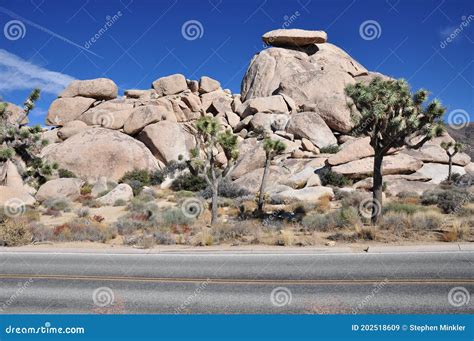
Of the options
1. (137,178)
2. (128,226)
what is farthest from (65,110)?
(128,226)

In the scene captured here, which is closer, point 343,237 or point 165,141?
point 343,237

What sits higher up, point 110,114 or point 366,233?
point 110,114

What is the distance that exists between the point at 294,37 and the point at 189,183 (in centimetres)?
2613

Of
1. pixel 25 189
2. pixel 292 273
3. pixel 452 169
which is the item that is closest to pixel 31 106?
pixel 25 189

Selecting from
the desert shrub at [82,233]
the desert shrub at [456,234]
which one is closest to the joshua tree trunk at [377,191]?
the desert shrub at [456,234]

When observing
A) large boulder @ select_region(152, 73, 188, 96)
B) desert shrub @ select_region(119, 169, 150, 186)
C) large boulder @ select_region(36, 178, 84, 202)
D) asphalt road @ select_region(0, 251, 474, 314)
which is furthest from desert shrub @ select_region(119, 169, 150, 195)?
large boulder @ select_region(152, 73, 188, 96)

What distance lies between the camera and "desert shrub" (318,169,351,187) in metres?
25.6

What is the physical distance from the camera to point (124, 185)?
26812 mm

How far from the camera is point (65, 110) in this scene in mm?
40750

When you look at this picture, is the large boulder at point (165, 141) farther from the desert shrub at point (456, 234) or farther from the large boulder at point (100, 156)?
the desert shrub at point (456, 234)

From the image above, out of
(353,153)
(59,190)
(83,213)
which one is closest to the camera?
(83,213)

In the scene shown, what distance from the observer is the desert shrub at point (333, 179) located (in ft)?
83.9

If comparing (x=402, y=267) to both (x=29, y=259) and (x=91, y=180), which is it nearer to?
(x=29, y=259)

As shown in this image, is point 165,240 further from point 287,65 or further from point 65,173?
point 287,65
